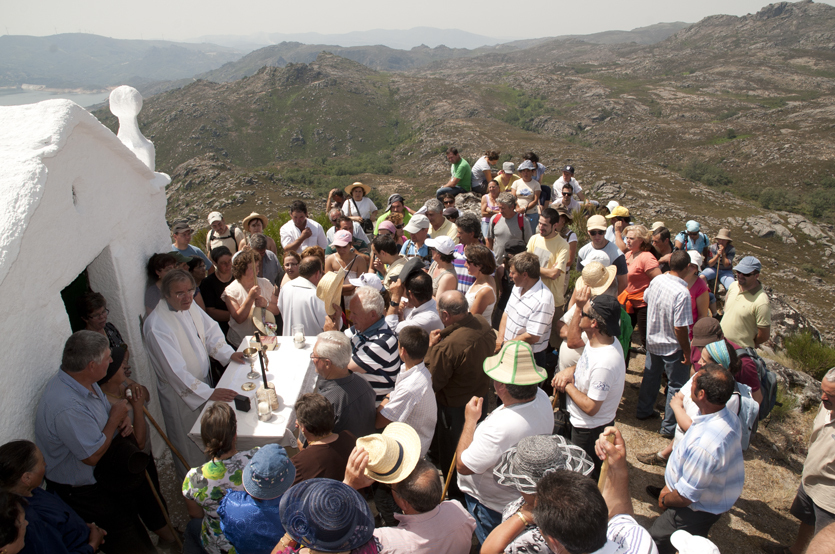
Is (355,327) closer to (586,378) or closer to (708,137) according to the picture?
(586,378)

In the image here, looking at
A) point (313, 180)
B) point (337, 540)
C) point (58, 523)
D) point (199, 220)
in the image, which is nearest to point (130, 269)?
point (58, 523)

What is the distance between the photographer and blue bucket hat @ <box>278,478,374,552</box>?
2.05 m

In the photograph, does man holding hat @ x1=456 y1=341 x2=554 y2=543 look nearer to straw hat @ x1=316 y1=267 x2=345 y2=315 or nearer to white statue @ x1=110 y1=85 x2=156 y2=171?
straw hat @ x1=316 y1=267 x2=345 y2=315

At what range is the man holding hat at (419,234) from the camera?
233 inches

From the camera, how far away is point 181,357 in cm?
403

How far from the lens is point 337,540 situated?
2064mm

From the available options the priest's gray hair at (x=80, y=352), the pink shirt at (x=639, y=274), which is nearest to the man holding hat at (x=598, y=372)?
the pink shirt at (x=639, y=274)

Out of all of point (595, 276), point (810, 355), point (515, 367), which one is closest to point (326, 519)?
point (515, 367)

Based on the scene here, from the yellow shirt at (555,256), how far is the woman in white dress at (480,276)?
3.90 ft

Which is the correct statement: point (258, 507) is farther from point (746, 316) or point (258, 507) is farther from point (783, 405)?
point (783, 405)

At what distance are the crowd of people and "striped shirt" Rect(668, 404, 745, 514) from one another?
1cm

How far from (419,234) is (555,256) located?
177 centimetres

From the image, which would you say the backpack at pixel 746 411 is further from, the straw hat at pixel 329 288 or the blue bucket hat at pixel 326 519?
the straw hat at pixel 329 288

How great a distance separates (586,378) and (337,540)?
2351 millimetres
